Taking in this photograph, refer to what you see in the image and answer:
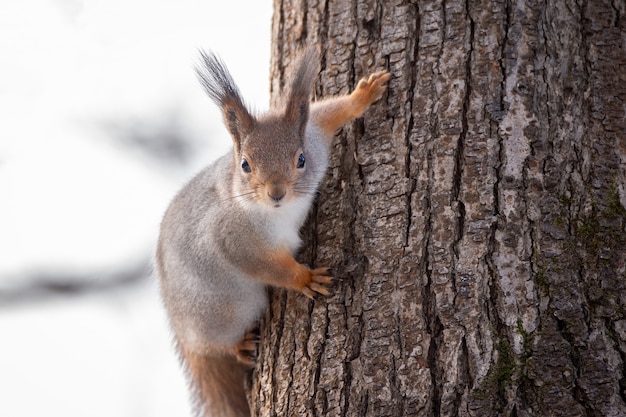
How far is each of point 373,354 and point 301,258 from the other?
0.53 m

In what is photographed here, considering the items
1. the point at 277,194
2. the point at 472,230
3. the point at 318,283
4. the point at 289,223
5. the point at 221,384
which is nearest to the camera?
the point at 472,230

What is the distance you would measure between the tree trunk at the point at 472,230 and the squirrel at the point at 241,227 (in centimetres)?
8

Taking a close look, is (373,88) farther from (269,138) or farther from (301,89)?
(269,138)

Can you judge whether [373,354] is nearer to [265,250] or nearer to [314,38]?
[265,250]

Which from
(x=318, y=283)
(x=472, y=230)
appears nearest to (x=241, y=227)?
(x=318, y=283)

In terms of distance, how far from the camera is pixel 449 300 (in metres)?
2.04

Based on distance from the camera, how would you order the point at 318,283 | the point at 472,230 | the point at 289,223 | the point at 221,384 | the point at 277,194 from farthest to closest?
the point at 221,384
the point at 289,223
the point at 277,194
the point at 318,283
the point at 472,230

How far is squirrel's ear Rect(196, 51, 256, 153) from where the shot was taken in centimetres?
252

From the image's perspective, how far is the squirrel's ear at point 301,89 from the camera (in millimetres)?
2438

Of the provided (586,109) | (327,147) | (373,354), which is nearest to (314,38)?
(327,147)

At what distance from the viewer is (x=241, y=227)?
2607mm

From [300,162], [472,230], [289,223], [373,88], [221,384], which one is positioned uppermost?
[373,88]

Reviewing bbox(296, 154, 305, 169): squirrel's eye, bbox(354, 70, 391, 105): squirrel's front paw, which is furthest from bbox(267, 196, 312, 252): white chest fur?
bbox(354, 70, 391, 105): squirrel's front paw

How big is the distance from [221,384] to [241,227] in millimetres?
679
